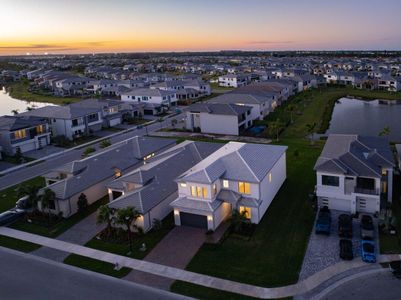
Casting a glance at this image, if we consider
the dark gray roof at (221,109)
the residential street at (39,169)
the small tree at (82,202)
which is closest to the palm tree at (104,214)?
the small tree at (82,202)

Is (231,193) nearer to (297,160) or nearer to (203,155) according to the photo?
(203,155)

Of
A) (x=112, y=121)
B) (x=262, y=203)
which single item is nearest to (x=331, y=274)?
(x=262, y=203)

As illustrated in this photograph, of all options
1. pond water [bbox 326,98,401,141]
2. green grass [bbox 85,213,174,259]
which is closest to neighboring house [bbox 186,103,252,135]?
pond water [bbox 326,98,401,141]

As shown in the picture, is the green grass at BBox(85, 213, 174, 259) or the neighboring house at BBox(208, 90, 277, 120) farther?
the neighboring house at BBox(208, 90, 277, 120)

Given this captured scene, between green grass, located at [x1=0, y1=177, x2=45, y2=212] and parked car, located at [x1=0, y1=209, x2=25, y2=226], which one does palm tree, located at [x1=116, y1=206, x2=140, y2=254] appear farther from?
green grass, located at [x1=0, y1=177, x2=45, y2=212]

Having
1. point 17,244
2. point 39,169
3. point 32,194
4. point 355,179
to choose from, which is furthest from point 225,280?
point 39,169

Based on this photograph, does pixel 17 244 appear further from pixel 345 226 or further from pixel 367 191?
pixel 367 191

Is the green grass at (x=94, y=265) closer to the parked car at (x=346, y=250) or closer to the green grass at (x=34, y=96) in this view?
the parked car at (x=346, y=250)
